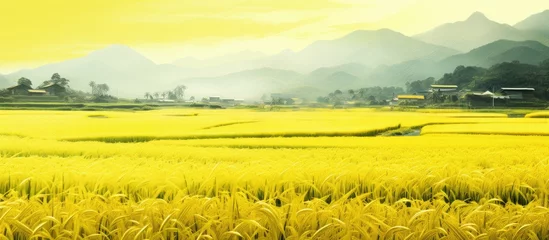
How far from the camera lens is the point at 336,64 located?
271ft

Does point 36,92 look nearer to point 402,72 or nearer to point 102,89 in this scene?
point 102,89

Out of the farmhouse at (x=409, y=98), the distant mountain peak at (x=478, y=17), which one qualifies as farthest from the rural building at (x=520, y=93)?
the distant mountain peak at (x=478, y=17)

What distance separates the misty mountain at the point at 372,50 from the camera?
55819 mm

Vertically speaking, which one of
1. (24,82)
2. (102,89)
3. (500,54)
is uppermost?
(500,54)

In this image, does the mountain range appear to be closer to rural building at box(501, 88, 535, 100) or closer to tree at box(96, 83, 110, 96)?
tree at box(96, 83, 110, 96)

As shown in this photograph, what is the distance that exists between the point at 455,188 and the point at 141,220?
2.96m

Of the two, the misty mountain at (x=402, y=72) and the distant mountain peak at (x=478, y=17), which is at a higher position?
the distant mountain peak at (x=478, y=17)

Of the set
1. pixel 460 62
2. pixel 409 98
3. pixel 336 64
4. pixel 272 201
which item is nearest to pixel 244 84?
pixel 336 64

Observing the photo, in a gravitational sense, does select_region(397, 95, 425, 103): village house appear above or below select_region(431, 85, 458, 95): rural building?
below

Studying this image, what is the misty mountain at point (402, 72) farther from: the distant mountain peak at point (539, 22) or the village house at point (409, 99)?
Result: the village house at point (409, 99)

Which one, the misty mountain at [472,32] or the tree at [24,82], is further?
the misty mountain at [472,32]

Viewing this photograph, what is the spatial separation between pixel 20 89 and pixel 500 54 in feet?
210

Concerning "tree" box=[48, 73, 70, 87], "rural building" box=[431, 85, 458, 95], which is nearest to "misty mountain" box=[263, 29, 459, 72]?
"rural building" box=[431, 85, 458, 95]

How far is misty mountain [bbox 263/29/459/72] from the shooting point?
5582 cm
